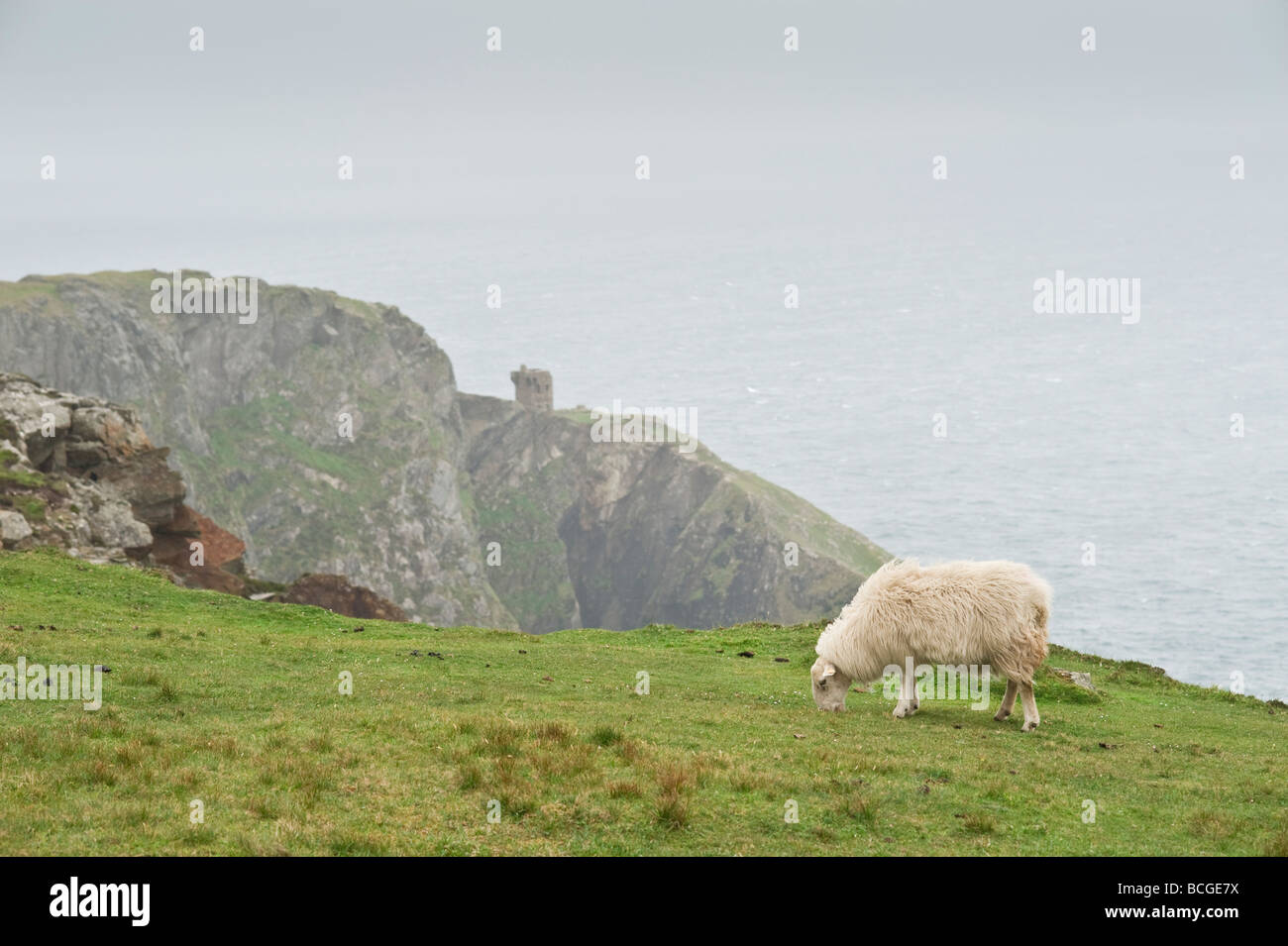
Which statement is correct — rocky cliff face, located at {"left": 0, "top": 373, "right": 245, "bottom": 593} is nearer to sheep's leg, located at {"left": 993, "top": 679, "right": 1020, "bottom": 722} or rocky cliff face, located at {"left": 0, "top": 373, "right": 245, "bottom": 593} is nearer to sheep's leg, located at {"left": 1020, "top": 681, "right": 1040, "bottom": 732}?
sheep's leg, located at {"left": 993, "top": 679, "right": 1020, "bottom": 722}

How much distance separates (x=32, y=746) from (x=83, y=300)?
15895 centimetres

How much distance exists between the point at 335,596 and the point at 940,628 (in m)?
46.7

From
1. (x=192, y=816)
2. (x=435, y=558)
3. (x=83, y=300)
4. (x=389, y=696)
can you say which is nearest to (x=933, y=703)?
(x=389, y=696)

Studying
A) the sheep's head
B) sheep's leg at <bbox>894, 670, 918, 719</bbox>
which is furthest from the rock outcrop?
sheep's leg at <bbox>894, 670, 918, 719</bbox>

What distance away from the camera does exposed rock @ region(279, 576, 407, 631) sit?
6091 cm

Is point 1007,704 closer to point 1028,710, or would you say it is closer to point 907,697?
point 1028,710

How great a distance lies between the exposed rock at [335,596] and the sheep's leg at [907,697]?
39.3 metres

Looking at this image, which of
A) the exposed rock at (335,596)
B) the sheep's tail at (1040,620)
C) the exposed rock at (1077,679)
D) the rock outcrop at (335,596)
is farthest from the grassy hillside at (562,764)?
the exposed rock at (335,596)

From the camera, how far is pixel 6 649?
25062 mm

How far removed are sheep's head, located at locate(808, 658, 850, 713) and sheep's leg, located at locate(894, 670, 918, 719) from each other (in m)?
1.24

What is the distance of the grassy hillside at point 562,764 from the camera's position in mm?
14453

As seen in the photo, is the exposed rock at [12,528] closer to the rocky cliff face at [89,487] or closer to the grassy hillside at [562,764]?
the rocky cliff face at [89,487]

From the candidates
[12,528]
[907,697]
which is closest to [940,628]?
[907,697]

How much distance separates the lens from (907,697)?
25031 millimetres
